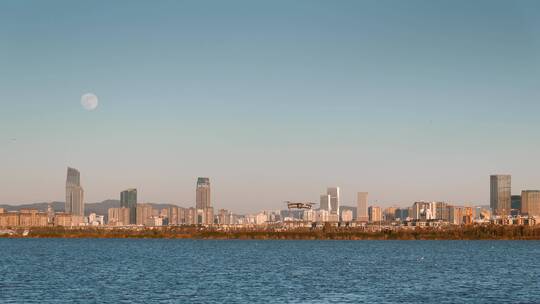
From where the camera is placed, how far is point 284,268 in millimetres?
134750

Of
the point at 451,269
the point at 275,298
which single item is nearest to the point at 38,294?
the point at 275,298

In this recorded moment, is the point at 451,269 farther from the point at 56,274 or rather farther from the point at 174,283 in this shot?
the point at 56,274

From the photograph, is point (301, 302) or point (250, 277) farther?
point (250, 277)

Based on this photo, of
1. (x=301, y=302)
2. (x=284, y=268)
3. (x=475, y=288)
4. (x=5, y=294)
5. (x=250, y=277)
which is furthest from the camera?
(x=284, y=268)

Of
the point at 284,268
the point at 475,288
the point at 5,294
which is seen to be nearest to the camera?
the point at 5,294

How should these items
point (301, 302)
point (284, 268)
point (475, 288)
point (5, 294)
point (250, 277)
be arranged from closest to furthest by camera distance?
point (301, 302) < point (5, 294) < point (475, 288) < point (250, 277) < point (284, 268)

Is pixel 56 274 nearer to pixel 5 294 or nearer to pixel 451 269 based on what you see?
pixel 5 294

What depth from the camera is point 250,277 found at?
114 m

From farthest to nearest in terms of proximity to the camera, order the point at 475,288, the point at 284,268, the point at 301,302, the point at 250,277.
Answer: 1. the point at 284,268
2. the point at 250,277
3. the point at 475,288
4. the point at 301,302

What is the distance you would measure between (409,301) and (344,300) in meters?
6.89

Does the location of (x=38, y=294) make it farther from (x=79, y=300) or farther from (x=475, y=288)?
(x=475, y=288)

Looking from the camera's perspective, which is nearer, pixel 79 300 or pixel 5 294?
pixel 79 300

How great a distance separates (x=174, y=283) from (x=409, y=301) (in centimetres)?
3283

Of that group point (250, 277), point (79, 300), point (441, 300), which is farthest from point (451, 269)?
point (79, 300)
